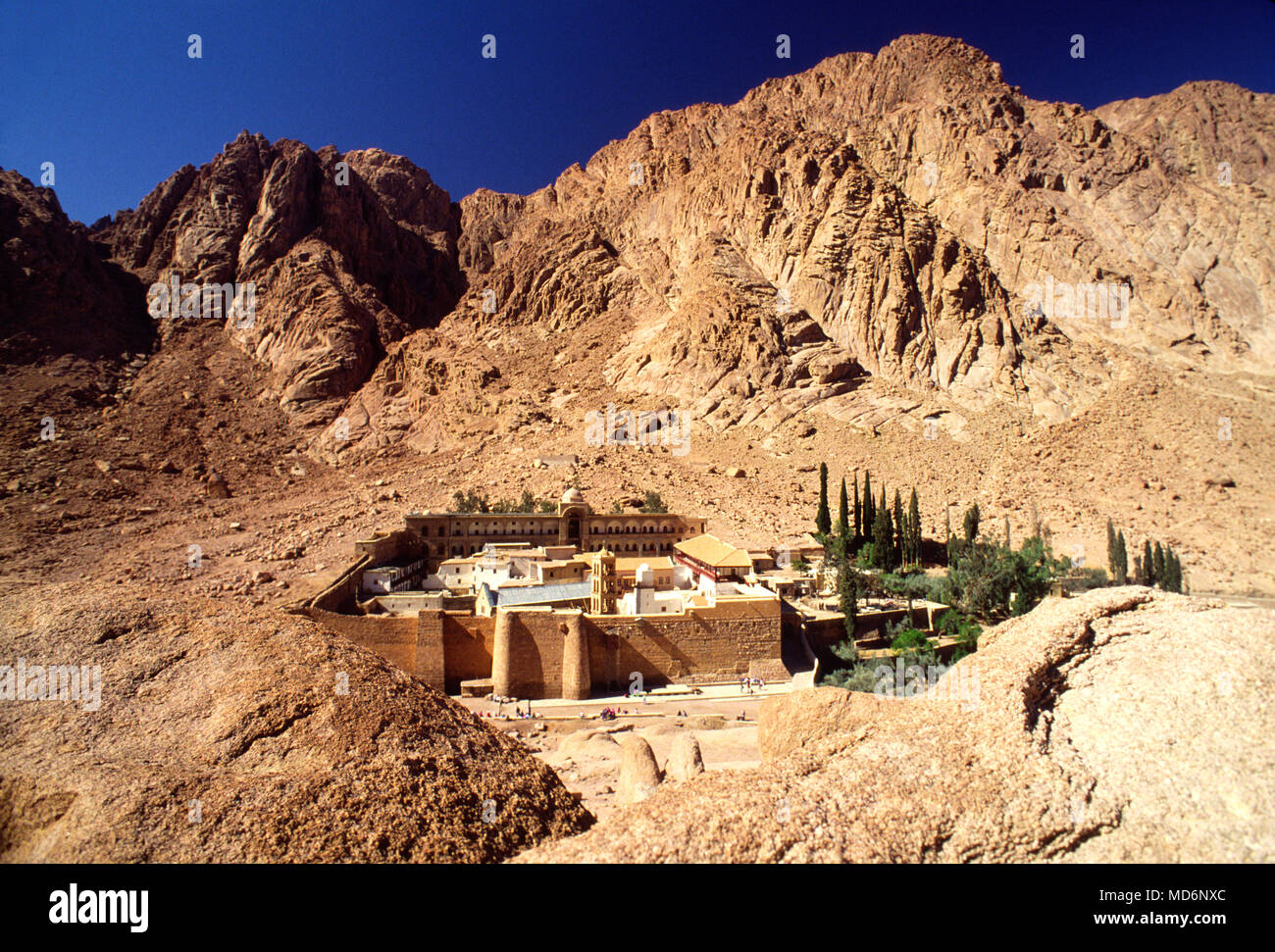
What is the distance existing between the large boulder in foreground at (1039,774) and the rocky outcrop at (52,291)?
75.5 metres

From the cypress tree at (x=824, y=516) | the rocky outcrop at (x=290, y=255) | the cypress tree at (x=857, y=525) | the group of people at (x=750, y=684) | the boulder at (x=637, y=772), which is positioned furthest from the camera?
A: the rocky outcrop at (x=290, y=255)

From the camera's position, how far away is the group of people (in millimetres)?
21266

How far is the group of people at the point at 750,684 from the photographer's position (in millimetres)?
21266

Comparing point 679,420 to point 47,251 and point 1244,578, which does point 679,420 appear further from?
point 47,251

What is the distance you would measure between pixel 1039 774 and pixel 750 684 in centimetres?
1828

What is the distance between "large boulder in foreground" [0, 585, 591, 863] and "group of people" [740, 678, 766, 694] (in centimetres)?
1708

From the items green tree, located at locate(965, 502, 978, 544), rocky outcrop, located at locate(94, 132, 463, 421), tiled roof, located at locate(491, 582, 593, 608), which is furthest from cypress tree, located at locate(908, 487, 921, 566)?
rocky outcrop, located at locate(94, 132, 463, 421)

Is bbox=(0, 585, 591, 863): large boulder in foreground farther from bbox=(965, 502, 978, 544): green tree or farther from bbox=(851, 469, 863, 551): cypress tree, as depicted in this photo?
bbox=(965, 502, 978, 544): green tree

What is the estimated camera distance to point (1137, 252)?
66250 mm

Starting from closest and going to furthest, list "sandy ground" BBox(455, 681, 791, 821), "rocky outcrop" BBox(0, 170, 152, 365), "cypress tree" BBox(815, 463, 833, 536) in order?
"sandy ground" BBox(455, 681, 791, 821)
"cypress tree" BBox(815, 463, 833, 536)
"rocky outcrop" BBox(0, 170, 152, 365)

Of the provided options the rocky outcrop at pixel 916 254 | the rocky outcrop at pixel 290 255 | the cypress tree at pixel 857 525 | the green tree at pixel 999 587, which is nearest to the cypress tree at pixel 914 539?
the cypress tree at pixel 857 525

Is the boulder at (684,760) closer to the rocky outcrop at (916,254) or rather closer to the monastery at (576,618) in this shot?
the monastery at (576,618)
